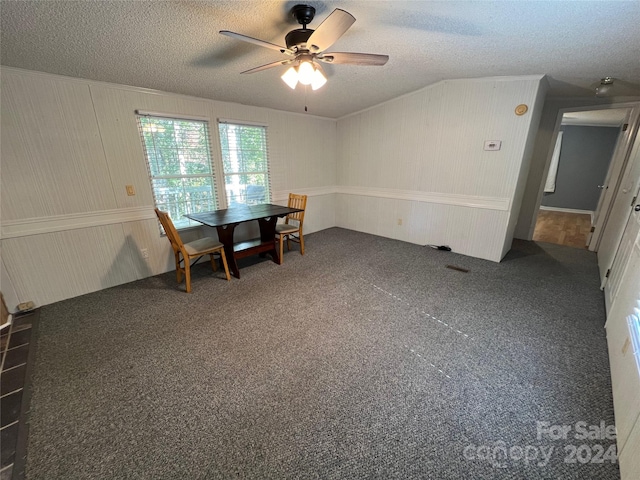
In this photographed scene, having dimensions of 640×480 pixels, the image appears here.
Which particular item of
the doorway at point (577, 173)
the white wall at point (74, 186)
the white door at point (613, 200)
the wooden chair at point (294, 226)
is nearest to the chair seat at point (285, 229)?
the wooden chair at point (294, 226)

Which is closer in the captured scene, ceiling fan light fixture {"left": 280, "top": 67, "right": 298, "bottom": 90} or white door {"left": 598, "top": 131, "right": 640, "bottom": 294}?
ceiling fan light fixture {"left": 280, "top": 67, "right": 298, "bottom": 90}

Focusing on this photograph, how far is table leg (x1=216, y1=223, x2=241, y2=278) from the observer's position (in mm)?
2982

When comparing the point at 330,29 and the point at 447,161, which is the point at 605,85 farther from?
the point at 330,29

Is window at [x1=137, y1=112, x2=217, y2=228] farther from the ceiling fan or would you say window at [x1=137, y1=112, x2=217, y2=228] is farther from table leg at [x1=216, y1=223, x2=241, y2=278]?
the ceiling fan

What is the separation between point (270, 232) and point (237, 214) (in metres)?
0.53

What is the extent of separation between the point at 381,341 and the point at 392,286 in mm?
962

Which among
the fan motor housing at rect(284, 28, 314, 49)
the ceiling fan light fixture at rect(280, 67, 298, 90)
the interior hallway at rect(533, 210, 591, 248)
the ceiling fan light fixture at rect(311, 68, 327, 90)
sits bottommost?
the interior hallway at rect(533, 210, 591, 248)

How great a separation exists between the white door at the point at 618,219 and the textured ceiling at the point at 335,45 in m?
1.04

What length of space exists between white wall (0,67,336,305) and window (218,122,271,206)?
367mm

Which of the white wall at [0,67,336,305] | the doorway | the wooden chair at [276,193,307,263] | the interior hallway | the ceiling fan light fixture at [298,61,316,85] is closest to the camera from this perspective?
the ceiling fan light fixture at [298,61,316,85]

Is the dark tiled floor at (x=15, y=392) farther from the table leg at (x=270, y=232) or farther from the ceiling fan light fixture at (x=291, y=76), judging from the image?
the ceiling fan light fixture at (x=291, y=76)

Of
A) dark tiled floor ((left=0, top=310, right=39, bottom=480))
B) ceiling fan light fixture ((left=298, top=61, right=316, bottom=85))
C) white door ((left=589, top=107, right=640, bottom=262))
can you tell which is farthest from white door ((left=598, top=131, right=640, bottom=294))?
dark tiled floor ((left=0, top=310, right=39, bottom=480))

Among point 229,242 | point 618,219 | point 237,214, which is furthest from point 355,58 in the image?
point 618,219

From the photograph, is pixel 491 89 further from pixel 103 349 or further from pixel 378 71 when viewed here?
pixel 103 349
